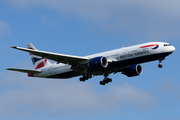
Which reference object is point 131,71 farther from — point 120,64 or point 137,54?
point 137,54

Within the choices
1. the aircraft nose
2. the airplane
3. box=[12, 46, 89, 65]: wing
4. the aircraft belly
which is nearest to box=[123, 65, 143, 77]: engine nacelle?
the airplane

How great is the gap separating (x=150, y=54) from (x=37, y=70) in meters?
19.4

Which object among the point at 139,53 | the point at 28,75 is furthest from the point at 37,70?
the point at 139,53

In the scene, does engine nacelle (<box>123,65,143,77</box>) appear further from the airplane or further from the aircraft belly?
the aircraft belly

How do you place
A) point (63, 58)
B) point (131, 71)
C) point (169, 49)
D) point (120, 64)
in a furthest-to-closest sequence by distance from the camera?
1. point (131, 71)
2. point (63, 58)
3. point (120, 64)
4. point (169, 49)

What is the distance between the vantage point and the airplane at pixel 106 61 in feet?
166

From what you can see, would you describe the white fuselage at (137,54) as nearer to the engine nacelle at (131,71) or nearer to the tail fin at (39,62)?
the engine nacelle at (131,71)

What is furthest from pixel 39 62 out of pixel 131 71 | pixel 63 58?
pixel 131 71

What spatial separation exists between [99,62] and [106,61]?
3.59ft

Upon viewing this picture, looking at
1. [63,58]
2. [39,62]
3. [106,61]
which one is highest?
[39,62]

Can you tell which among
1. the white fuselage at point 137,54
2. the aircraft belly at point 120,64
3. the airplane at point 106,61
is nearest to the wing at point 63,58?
the airplane at point 106,61

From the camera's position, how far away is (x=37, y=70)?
2366 inches

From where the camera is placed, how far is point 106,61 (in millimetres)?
51625

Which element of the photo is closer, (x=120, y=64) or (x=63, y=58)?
(x=120, y=64)
